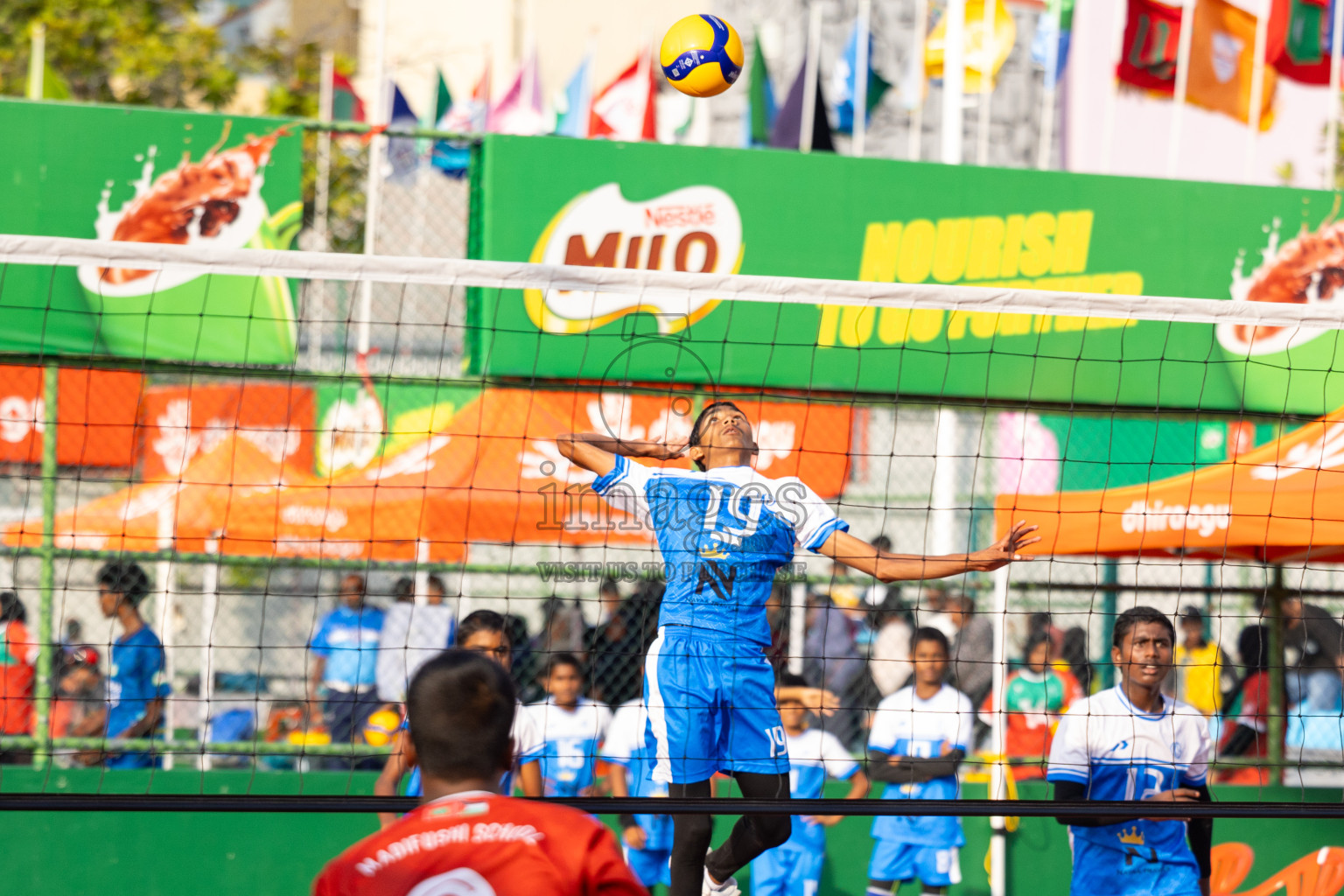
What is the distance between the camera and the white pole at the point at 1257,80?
10.7 metres

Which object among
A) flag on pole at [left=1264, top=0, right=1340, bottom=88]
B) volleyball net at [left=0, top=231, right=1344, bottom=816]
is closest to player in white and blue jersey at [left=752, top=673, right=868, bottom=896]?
volleyball net at [left=0, top=231, right=1344, bottom=816]

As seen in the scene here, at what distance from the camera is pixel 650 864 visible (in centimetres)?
675

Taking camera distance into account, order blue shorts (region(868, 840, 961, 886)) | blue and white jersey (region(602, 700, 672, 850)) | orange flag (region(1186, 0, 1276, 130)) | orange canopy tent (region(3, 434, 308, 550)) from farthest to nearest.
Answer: orange flag (region(1186, 0, 1276, 130))
orange canopy tent (region(3, 434, 308, 550))
blue shorts (region(868, 840, 961, 886))
blue and white jersey (region(602, 700, 672, 850))

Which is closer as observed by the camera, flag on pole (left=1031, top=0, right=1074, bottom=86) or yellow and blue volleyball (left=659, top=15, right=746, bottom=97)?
yellow and blue volleyball (left=659, top=15, right=746, bottom=97)

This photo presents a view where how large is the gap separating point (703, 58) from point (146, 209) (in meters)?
3.44

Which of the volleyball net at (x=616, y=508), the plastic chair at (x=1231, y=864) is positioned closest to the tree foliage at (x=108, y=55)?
the volleyball net at (x=616, y=508)

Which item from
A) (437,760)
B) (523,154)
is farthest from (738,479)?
(523,154)

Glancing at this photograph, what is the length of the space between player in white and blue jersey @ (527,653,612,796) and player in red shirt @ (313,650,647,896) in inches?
168

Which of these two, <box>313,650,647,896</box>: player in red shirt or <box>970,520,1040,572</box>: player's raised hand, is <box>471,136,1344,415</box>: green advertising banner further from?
<box>313,650,647,896</box>: player in red shirt

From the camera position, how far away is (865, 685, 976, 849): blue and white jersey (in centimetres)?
680

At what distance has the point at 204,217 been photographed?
7664 mm

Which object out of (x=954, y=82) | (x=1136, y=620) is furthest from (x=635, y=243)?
(x=1136, y=620)

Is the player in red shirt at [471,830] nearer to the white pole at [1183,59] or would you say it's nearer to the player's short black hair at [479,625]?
the player's short black hair at [479,625]

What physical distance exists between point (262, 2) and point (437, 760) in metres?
24.8
